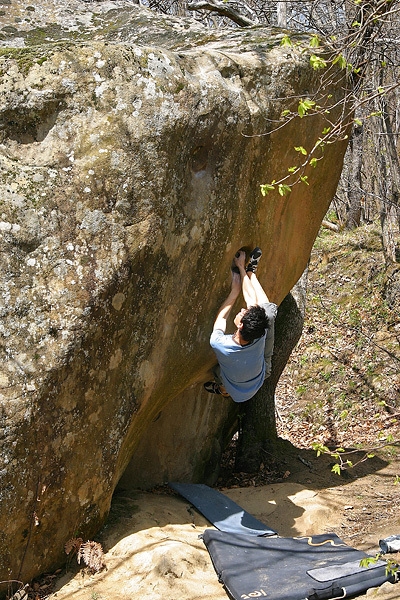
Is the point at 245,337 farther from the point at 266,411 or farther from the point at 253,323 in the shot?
the point at 266,411

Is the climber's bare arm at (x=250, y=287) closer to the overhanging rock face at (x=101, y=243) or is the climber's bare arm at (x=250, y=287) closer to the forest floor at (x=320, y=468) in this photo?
the overhanging rock face at (x=101, y=243)

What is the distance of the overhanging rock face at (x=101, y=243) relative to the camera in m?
4.72

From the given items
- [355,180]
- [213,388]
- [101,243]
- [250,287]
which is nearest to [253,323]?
[250,287]

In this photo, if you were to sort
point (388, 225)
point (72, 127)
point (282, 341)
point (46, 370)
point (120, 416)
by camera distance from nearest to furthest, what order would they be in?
point (46, 370), point (72, 127), point (120, 416), point (282, 341), point (388, 225)

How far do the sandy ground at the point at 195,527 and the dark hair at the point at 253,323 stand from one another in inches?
71.9

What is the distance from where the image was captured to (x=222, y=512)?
6301 mm

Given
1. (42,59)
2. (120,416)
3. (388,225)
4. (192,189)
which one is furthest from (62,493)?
(388,225)

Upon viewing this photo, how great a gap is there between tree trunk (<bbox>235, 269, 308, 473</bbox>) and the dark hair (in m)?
3.88

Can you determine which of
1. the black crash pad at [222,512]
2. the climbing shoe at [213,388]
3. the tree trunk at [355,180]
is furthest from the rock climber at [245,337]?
the tree trunk at [355,180]

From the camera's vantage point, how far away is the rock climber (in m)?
5.59

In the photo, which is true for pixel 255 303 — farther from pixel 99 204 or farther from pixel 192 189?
→ pixel 99 204

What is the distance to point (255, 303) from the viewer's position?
6113mm

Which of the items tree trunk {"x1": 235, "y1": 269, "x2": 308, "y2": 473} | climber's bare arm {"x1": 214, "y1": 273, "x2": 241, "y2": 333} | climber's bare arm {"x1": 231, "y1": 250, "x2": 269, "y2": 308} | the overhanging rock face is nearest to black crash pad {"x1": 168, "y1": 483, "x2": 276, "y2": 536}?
the overhanging rock face

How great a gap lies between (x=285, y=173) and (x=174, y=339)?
87.2 inches
